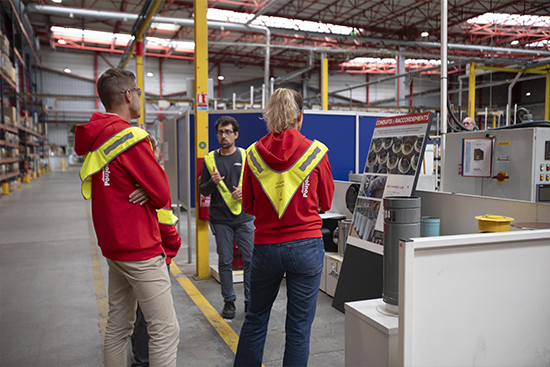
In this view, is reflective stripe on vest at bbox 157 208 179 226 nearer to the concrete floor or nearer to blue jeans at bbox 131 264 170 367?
blue jeans at bbox 131 264 170 367

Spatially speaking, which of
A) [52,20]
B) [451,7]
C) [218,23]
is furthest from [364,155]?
[52,20]

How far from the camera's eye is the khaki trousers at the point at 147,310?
2.05 meters

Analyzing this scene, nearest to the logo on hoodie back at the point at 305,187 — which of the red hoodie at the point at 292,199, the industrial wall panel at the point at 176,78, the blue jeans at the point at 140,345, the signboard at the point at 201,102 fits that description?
the red hoodie at the point at 292,199

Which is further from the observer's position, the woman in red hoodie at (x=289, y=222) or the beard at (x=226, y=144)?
the beard at (x=226, y=144)

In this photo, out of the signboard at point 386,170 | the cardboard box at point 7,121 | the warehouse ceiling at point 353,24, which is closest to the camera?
the signboard at point 386,170

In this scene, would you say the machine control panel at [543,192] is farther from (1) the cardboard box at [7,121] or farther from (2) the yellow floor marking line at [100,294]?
(1) the cardboard box at [7,121]

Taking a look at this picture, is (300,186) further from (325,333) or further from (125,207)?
(325,333)

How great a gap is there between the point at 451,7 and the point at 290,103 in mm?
16865

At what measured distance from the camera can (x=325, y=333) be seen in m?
3.38

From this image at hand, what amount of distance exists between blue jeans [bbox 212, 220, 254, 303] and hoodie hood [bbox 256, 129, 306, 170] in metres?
1.79

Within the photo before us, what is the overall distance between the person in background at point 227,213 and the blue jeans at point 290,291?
5.14 ft

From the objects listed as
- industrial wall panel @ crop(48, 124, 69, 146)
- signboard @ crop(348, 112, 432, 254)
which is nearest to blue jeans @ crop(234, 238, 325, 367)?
signboard @ crop(348, 112, 432, 254)

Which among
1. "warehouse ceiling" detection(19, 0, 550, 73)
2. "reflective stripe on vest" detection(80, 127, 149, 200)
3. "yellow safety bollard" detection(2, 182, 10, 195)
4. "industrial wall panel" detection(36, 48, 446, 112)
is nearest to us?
"reflective stripe on vest" detection(80, 127, 149, 200)

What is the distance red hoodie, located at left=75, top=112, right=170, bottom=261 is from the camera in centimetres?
196
